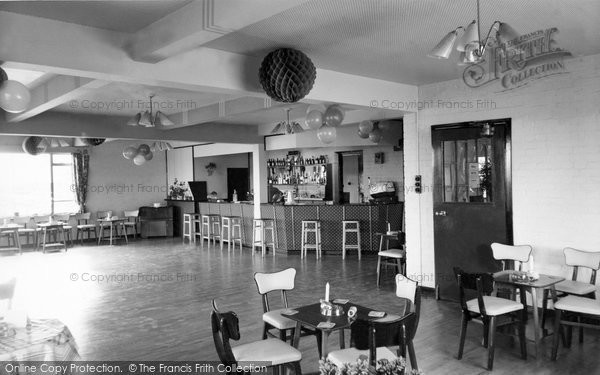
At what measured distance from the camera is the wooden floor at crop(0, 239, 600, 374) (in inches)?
170

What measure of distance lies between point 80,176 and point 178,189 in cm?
293

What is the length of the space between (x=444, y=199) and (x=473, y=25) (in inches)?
139

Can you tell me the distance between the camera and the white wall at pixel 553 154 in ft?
17.0

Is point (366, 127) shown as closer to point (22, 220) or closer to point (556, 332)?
point (556, 332)

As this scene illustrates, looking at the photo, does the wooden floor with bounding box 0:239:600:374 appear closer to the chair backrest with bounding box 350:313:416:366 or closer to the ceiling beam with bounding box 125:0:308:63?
the chair backrest with bounding box 350:313:416:366

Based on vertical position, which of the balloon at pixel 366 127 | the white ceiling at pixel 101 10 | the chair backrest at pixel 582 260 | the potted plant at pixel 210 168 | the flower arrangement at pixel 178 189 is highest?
the white ceiling at pixel 101 10

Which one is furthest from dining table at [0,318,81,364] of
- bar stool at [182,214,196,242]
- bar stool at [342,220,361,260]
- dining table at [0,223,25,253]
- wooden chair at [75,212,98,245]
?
wooden chair at [75,212,98,245]

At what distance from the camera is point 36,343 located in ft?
8.95

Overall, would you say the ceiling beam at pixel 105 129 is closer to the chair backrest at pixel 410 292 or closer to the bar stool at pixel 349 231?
the bar stool at pixel 349 231

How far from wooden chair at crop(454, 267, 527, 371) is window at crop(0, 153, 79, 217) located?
40.5 feet

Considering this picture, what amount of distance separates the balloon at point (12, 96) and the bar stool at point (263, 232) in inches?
275

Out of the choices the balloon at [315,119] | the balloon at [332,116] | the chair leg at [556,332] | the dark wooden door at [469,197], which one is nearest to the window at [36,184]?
the balloon at [315,119]

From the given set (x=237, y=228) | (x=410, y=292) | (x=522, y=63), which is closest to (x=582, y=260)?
(x=522, y=63)

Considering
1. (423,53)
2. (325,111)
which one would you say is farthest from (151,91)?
(423,53)
